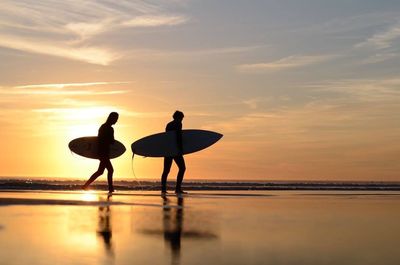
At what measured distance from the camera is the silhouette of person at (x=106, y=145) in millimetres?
19656

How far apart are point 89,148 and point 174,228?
54.7 feet

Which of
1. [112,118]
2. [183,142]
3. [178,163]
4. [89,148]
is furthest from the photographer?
[89,148]

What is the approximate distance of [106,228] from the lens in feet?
28.6

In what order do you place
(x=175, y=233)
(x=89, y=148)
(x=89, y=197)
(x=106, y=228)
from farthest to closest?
(x=89, y=148)
(x=89, y=197)
(x=106, y=228)
(x=175, y=233)

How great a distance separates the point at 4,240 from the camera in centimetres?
733

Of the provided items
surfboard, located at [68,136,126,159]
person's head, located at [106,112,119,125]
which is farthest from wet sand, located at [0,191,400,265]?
surfboard, located at [68,136,126,159]

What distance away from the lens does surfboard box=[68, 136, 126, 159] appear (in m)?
25.1

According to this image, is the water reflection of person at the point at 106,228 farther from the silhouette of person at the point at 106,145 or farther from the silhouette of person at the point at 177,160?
the silhouette of person at the point at 177,160

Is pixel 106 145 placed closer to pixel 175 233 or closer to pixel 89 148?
pixel 89 148

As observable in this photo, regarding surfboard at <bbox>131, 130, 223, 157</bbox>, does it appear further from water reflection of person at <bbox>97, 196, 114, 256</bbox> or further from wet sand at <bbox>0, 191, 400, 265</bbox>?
wet sand at <bbox>0, 191, 400, 265</bbox>

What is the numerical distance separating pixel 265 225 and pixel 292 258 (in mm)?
3308

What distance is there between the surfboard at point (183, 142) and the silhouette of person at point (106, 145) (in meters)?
2.50

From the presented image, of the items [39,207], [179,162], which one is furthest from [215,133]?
[39,207]

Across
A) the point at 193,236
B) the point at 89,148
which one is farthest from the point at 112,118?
the point at 193,236
